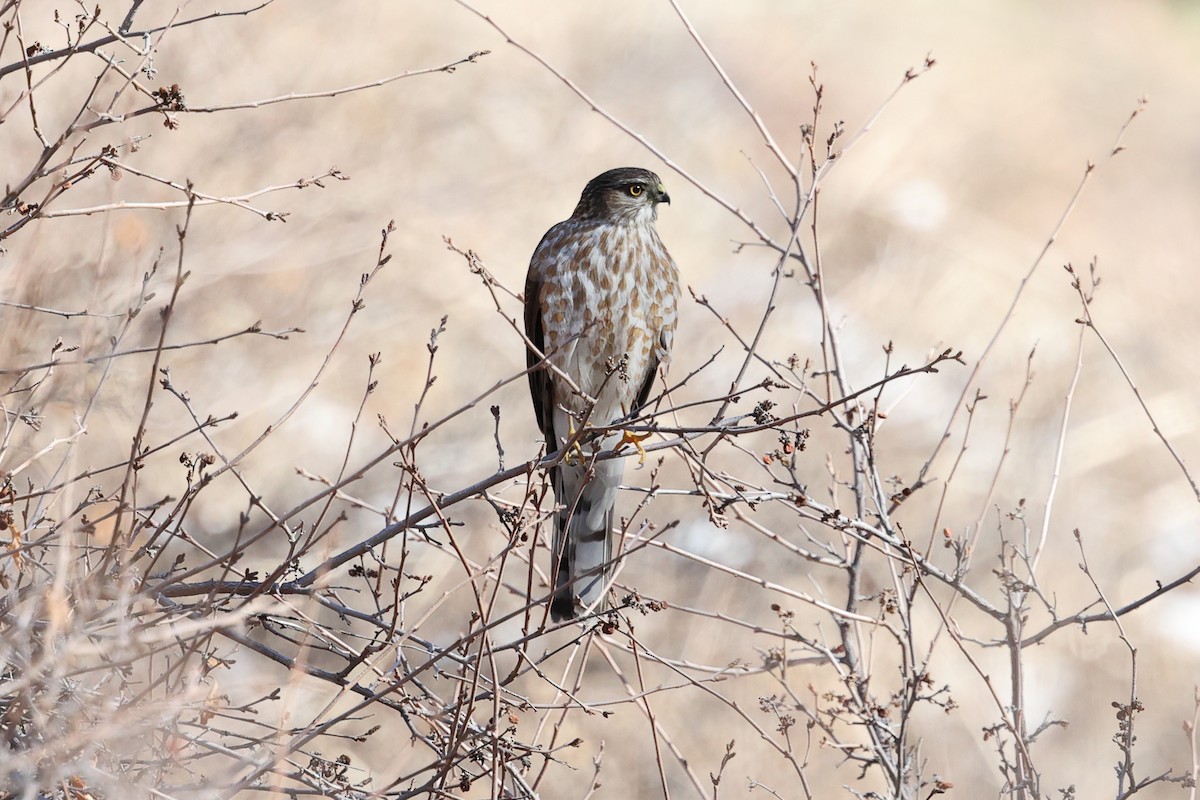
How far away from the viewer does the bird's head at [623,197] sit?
4.07 meters

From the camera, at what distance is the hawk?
395 cm

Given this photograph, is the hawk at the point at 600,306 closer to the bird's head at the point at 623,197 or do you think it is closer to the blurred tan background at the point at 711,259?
the bird's head at the point at 623,197

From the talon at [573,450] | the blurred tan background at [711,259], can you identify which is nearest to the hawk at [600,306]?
the talon at [573,450]

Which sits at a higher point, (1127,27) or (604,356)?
(1127,27)

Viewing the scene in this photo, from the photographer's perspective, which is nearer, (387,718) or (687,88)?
(387,718)

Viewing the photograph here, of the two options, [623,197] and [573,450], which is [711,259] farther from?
[573,450]

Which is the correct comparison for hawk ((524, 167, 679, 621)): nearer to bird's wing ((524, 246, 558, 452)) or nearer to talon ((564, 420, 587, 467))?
bird's wing ((524, 246, 558, 452))

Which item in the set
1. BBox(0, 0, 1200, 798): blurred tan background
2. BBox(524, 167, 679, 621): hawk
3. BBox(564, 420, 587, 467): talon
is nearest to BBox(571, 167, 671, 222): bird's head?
BBox(524, 167, 679, 621): hawk

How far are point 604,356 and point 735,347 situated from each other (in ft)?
17.2

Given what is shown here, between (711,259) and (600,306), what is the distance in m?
6.07

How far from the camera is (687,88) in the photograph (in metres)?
11.7

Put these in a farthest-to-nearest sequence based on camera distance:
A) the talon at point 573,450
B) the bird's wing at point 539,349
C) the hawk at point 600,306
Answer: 1. the bird's wing at point 539,349
2. the hawk at point 600,306
3. the talon at point 573,450

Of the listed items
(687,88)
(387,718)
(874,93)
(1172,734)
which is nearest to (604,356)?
(387,718)

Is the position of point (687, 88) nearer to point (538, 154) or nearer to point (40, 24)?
point (538, 154)
